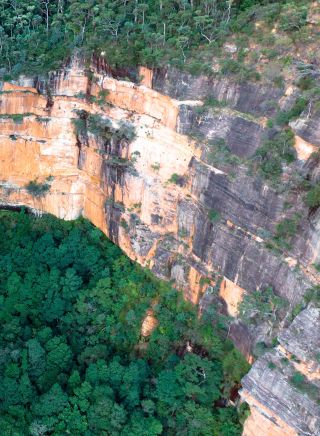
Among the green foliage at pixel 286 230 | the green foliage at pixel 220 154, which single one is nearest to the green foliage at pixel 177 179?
the green foliage at pixel 220 154

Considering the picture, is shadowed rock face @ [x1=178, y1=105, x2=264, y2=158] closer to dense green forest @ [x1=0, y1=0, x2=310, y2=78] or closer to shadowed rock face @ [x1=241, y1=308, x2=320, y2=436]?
dense green forest @ [x1=0, y1=0, x2=310, y2=78]

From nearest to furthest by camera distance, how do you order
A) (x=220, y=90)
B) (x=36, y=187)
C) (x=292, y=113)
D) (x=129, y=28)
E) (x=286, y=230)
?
(x=286, y=230) → (x=292, y=113) → (x=220, y=90) → (x=129, y=28) → (x=36, y=187)

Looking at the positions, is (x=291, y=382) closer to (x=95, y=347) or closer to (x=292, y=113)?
(x=95, y=347)

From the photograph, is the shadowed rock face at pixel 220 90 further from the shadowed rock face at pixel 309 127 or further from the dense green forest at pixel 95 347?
the dense green forest at pixel 95 347

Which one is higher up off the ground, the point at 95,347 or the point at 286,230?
the point at 286,230

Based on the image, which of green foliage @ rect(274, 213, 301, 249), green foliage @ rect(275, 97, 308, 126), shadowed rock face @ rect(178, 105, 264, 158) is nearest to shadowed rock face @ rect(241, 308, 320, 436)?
green foliage @ rect(274, 213, 301, 249)

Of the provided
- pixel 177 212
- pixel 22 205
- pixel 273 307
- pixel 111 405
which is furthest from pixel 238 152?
pixel 22 205

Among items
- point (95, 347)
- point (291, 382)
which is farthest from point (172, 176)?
point (291, 382)
